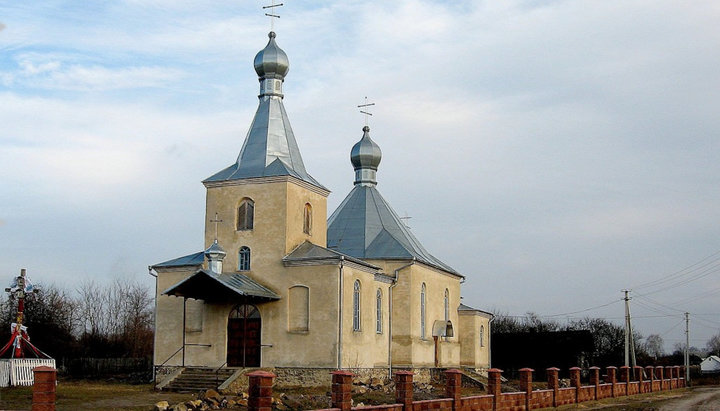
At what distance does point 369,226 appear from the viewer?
3228 centimetres

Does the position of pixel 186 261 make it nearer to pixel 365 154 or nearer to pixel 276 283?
pixel 276 283

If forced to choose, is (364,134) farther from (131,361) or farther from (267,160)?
(131,361)

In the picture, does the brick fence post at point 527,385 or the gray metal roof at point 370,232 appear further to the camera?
the gray metal roof at point 370,232

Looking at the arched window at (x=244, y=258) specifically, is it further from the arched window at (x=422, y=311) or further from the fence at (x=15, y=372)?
the arched window at (x=422, y=311)

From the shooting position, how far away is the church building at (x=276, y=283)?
82.3 ft

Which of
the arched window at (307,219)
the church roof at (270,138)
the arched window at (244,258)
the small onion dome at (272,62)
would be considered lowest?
the arched window at (244,258)

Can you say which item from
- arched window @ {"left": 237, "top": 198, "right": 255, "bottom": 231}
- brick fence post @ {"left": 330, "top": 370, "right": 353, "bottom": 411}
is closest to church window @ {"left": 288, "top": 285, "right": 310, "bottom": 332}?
arched window @ {"left": 237, "top": 198, "right": 255, "bottom": 231}

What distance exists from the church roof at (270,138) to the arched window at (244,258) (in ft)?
7.80

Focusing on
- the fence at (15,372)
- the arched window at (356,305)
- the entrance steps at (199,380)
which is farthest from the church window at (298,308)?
the fence at (15,372)

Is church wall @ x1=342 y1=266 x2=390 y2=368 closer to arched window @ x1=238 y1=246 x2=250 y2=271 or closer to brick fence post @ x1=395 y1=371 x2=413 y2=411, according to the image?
arched window @ x1=238 y1=246 x2=250 y2=271

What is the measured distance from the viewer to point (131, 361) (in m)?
35.8

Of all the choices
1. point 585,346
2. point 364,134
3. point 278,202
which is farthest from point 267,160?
point 585,346

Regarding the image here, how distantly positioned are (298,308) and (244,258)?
2.60m

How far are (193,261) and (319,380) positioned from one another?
19.7 feet
